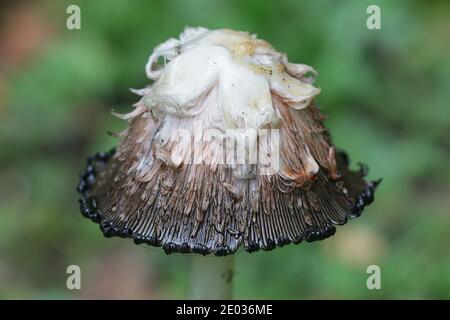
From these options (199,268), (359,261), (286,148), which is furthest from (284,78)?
(359,261)

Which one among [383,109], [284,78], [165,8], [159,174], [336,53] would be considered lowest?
[159,174]

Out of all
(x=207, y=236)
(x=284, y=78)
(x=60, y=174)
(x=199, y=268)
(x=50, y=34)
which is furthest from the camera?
(x=50, y=34)

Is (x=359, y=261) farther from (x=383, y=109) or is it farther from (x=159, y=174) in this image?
(x=159, y=174)
